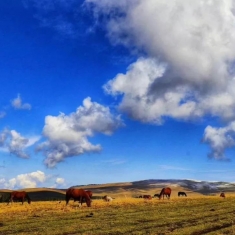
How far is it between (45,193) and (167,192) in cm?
13191

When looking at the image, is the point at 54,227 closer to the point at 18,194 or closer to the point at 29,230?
the point at 29,230

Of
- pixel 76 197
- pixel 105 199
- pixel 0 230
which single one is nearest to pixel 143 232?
pixel 0 230

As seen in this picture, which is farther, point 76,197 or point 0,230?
point 76,197

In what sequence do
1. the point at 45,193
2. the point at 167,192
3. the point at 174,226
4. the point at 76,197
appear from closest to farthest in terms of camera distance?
the point at 174,226
the point at 76,197
the point at 167,192
the point at 45,193

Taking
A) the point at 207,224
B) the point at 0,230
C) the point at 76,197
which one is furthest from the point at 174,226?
the point at 76,197

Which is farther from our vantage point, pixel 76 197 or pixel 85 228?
pixel 76 197

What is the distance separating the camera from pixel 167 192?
73.8m

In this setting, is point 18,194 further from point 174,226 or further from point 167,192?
point 174,226

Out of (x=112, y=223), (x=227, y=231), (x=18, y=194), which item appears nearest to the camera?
(x=227, y=231)

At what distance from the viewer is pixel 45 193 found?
19488cm

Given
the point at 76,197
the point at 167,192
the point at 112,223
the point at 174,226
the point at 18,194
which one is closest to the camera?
the point at 174,226

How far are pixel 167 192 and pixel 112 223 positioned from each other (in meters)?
45.8

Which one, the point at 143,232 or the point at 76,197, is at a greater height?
the point at 76,197

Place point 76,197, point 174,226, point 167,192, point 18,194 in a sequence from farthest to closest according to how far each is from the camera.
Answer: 1. point 167,192
2. point 18,194
3. point 76,197
4. point 174,226
